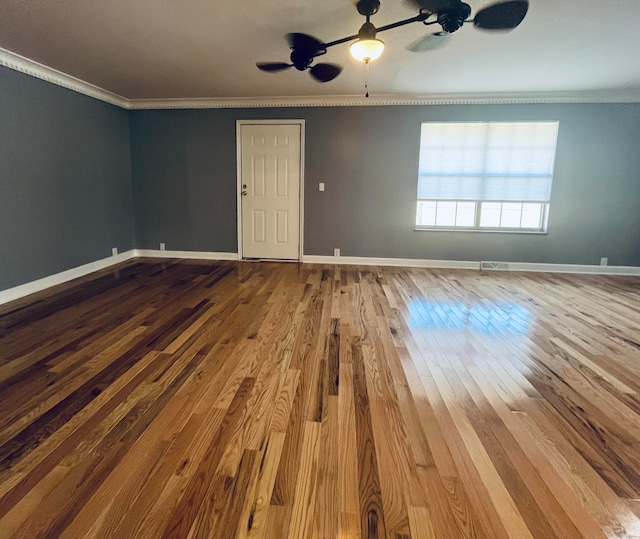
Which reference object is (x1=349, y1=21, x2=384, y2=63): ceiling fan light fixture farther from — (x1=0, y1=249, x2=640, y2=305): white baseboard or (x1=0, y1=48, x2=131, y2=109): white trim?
(x1=0, y1=48, x2=131, y2=109): white trim

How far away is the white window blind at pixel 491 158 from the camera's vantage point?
17.1ft

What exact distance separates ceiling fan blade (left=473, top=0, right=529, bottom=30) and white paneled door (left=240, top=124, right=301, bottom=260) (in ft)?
10.7

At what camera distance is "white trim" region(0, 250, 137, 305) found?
3785mm

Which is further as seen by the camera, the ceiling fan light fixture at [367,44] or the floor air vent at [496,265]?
the floor air vent at [496,265]

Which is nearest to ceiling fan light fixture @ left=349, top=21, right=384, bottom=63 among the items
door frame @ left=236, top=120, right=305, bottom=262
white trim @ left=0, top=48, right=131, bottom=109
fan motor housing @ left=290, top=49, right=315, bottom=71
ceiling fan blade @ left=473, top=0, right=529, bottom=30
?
fan motor housing @ left=290, top=49, right=315, bottom=71

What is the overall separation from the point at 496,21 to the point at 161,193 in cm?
511

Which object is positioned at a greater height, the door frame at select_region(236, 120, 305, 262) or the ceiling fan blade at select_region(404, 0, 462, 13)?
the ceiling fan blade at select_region(404, 0, 462, 13)

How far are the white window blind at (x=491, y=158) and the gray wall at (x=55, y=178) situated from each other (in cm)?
466

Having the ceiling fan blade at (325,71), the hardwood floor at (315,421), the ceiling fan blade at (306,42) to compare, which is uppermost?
the ceiling fan blade at (325,71)

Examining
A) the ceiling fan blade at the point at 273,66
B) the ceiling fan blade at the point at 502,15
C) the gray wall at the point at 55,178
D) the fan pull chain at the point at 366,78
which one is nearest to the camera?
the ceiling fan blade at the point at 502,15

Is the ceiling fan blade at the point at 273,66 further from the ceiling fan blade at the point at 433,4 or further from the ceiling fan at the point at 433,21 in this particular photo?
the ceiling fan blade at the point at 433,4

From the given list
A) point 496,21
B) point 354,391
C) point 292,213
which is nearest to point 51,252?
point 292,213

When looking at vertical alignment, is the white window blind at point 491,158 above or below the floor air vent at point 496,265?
above

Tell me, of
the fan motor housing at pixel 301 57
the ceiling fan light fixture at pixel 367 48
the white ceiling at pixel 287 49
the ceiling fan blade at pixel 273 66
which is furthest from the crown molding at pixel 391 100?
the ceiling fan light fixture at pixel 367 48
